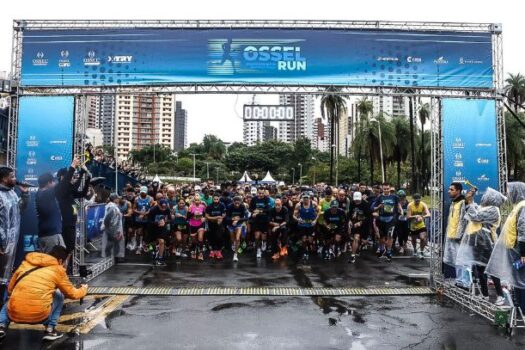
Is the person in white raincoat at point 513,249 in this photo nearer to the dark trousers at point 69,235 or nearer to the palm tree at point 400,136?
the dark trousers at point 69,235

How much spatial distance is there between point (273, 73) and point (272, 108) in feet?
3.00

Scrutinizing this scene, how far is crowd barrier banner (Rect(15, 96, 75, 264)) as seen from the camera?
31.4ft

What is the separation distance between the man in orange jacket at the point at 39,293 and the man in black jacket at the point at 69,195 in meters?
2.64

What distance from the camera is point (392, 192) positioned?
1381 cm

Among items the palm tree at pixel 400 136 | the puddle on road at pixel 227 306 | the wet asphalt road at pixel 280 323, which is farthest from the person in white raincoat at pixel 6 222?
the palm tree at pixel 400 136

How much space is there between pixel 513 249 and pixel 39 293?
237 inches

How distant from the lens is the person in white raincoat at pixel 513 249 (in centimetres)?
639

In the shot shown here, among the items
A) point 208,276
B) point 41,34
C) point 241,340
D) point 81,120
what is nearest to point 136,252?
point 208,276

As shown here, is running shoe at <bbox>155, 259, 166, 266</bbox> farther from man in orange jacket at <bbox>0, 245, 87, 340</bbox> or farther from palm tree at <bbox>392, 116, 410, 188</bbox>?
palm tree at <bbox>392, 116, 410, 188</bbox>

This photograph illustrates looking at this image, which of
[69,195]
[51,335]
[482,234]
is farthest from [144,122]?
[51,335]

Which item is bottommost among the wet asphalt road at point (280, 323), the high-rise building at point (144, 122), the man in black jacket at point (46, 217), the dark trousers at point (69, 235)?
the wet asphalt road at point (280, 323)

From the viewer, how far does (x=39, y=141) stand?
974 cm

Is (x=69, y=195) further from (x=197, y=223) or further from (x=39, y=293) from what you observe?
(x=197, y=223)

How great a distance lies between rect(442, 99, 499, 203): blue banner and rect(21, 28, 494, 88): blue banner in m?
0.85
